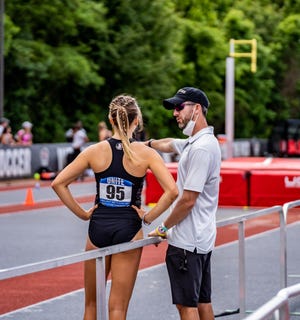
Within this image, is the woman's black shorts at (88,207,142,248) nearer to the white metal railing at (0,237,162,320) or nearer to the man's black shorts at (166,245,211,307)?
the white metal railing at (0,237,162,320)

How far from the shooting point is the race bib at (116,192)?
6438 millimetres

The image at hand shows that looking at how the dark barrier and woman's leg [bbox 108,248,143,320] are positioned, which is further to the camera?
the dark barrier

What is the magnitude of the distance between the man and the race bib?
0.97ft

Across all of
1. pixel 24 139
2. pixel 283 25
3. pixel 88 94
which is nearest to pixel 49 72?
pixel 88 94

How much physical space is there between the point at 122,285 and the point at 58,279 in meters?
0.76

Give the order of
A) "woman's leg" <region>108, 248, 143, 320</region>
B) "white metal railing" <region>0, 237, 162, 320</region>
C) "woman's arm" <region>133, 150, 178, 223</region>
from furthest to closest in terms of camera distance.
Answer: "woman's arm" <region>133, 150, 178, 223</region> → "woman's leg" <region>108, 248, 143, 320</region> → "white metal railing" <region>0, 237, 162, 320</region>

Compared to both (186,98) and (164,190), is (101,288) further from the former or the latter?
(186,98)

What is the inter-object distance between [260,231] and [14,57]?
33703 mm

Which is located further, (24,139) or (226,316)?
(24,139)

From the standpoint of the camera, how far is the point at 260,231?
9.16 metres

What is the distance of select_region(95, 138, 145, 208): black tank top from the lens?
21.1 ft

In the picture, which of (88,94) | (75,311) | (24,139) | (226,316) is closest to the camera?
(75,311)

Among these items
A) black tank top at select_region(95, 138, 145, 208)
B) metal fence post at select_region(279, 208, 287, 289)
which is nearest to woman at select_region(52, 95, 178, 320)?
black tank top at select_region(95, 138, 145, 208)

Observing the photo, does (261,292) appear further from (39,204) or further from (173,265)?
(39,204)
